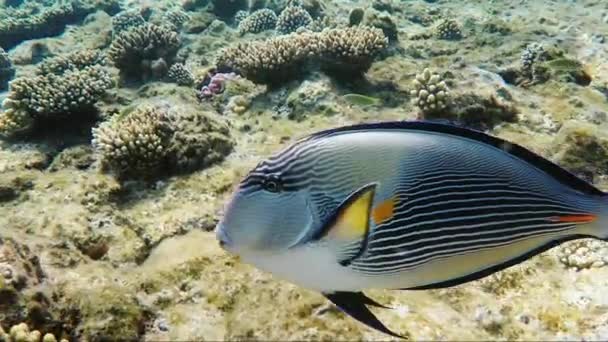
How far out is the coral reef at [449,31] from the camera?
10.4 metres

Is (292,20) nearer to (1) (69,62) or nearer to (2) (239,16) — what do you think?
(2) (239,16)

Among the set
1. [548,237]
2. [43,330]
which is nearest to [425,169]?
[548,237]

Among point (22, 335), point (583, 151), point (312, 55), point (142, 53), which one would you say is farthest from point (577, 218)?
point (142, 53)

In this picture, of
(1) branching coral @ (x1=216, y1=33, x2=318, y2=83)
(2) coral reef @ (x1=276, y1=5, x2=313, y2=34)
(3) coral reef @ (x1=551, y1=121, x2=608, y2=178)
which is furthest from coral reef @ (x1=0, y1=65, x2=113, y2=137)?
(3) coral reef @ (x1=551, y1=121, x2=608, y2=178)

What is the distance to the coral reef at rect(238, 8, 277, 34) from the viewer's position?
1197cm

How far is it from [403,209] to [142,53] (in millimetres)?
8822

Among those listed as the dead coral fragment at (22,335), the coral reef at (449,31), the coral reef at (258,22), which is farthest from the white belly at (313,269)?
the coral reef at (258,22)

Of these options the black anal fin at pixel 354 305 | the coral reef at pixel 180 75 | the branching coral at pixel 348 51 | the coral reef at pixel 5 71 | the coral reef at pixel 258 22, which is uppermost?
the black anal fin at pixel 354 305

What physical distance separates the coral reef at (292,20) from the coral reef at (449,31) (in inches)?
129

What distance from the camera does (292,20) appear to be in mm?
11445

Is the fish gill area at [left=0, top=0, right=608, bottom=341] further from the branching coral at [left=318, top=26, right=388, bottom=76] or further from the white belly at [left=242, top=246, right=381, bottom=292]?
the white belly at [left=242, top=246, right=381, bottom=292]

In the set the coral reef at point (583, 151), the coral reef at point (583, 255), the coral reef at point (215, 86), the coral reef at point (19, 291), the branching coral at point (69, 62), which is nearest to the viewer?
the coral reef at point (19, 291)

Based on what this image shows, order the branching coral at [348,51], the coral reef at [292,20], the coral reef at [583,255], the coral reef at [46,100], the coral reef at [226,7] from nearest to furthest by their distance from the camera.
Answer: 1. the coral reef at [583,255]
2. the coral reef at [46,100]
3. the branching coral at [348,51]
4. the coral reef at [292,20]
5. the coral reef at [226,7]

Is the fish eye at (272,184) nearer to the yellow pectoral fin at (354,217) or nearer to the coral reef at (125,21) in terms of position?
the yellow pectoral fin at (354,217)
